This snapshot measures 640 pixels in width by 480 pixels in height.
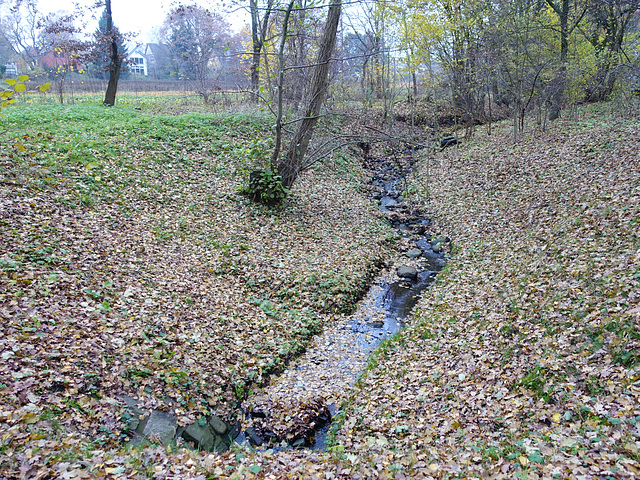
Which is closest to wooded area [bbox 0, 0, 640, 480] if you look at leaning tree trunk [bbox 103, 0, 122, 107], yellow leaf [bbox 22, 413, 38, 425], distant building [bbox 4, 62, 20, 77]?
yellow leaf [bbox 22, 413, 38, 425]

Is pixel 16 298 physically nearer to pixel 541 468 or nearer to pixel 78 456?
pixel 78 456

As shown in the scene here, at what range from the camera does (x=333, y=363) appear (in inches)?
301

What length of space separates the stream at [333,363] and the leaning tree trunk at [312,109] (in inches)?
177

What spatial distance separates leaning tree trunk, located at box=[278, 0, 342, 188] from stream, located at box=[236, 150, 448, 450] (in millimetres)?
4506

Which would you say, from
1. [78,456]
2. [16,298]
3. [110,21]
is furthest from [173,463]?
[110,21]

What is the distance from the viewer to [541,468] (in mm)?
3867

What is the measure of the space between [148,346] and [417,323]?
203 inches

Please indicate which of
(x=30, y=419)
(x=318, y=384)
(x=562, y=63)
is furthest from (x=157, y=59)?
(x=30, y=419)

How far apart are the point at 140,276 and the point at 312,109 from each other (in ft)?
25.7

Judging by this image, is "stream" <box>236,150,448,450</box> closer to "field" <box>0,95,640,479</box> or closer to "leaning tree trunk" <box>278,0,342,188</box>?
"field" <box>0,95,640,479</box>

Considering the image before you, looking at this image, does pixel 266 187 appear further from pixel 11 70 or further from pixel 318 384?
pixel 11 70

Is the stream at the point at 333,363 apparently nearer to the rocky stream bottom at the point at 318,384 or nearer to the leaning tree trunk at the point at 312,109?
the rocky stream bottom at the point at 318,384

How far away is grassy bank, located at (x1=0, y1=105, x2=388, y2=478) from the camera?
5066 millimetres

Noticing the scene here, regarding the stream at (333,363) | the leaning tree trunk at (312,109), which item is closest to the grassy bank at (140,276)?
the stream at (333,363)
